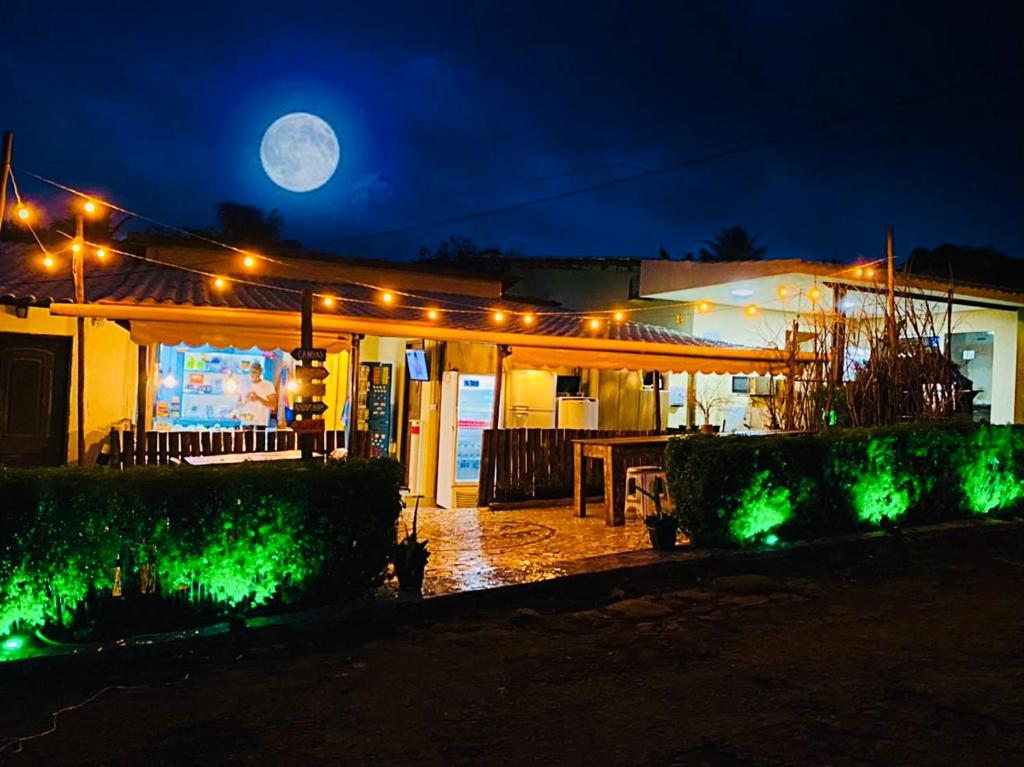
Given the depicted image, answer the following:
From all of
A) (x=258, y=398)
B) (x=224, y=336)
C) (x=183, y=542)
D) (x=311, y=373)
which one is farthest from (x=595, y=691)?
(x=258, y=398)

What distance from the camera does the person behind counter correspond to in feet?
38.9

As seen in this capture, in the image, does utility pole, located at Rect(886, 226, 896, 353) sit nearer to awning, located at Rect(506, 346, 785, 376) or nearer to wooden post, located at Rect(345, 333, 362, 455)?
awning, located at Rect(506, 346, 785, 376)

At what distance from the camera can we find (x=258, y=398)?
11.9m

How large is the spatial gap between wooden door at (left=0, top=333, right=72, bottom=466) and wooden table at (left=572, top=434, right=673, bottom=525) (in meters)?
6.89

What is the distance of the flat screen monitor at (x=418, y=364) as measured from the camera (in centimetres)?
1273

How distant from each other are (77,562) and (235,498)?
1.10 meters

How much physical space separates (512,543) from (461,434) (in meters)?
3.42

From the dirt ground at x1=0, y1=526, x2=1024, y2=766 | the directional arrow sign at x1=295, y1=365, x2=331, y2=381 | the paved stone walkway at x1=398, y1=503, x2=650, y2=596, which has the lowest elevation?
the dirt ground at x1=0, y1=526, x2=1024, y2=766

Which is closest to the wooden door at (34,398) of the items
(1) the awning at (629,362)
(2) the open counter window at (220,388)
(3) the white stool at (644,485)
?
(2) the open counter window at (220,388)

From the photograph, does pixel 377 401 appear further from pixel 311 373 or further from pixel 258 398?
pixel 311 373

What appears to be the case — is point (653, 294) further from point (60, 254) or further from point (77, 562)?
point (77, 562)

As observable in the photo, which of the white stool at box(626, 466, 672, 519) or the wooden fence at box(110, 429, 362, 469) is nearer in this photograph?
the wooden fence at box(110, 429, 362, 469)

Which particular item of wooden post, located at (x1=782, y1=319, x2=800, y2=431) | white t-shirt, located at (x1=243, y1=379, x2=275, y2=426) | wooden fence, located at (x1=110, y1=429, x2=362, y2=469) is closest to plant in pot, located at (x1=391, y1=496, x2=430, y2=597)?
wooden fence, located at (x1=110, y1=429, x2=362, y2=469)

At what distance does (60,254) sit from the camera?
11789mm
